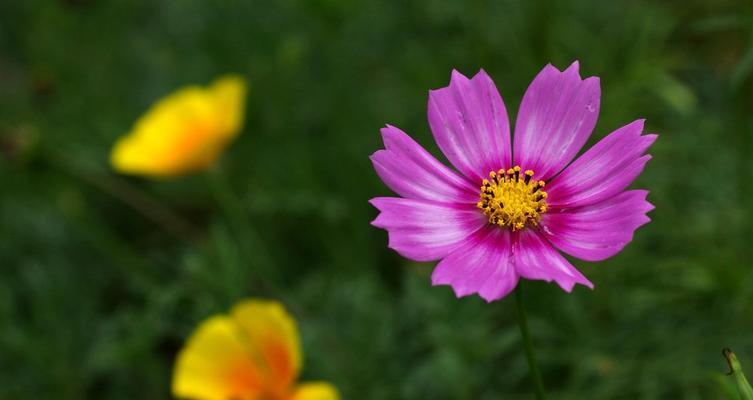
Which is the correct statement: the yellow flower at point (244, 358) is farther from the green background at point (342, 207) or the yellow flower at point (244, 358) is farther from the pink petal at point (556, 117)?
the pink petal at point (556, 117)

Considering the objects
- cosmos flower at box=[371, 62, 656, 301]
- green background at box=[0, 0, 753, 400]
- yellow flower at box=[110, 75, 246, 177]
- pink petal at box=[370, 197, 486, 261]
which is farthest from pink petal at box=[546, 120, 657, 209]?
yellow flower at box=[110, 75, 246, 177]

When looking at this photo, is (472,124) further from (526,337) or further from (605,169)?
(526,337)

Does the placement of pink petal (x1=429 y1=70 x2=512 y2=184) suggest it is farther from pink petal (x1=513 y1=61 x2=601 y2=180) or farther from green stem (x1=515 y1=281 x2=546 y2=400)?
green stem (x1=515 y1=281 x2=546 y2=400)

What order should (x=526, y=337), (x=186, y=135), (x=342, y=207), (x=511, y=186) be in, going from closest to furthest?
(x=526, y=337)
(x=511, y=186)
(x=186, y=135)
(x=342, y=207)

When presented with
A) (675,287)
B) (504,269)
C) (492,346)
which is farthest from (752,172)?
(504,269)

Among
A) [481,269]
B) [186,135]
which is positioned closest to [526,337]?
[481,269]

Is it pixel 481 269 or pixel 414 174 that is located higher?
pixel 414 174
